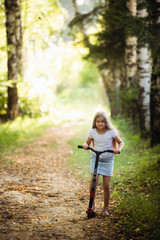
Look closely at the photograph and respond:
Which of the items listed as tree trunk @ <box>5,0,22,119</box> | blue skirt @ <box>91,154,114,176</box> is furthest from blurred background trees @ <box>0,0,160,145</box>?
blue skirt @ <box>91,154,114,176</box>

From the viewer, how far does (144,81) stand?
10.6 metres

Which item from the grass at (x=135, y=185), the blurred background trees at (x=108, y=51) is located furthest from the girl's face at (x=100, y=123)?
the blurred background trees at (x=108, y=51)

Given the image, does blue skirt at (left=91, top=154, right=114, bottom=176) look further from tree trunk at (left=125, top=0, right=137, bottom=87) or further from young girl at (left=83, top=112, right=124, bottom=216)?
tree trunk at (left=125, top=0, right=137, bottom=87)

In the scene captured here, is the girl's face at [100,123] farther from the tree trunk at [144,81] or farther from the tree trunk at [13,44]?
the tree trunk at [13,44]

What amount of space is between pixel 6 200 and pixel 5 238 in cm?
154

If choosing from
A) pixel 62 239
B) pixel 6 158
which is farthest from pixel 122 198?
pixel 6 158

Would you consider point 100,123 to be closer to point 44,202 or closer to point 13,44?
point 44,202

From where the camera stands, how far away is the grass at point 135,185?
162 inches

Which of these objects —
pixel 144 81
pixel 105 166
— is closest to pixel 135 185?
pixel 105 166

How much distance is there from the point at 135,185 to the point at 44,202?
7.08ft

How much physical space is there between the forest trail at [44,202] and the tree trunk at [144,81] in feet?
12.5

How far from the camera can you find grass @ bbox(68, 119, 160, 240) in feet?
13.5

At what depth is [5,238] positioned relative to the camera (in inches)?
143

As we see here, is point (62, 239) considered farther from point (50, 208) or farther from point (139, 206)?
point (139, 206)
